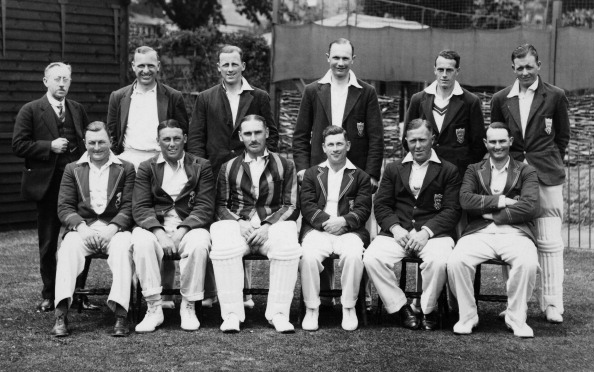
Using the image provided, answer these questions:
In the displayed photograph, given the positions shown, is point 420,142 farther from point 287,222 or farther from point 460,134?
point 287,222

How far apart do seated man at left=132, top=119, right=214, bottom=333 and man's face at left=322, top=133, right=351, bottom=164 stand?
0.88 meters

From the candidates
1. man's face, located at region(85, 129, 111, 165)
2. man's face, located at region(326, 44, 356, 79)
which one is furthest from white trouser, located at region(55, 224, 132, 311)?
man's face, located at region(326, 44, 356, 79)

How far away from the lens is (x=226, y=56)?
22.8 feet

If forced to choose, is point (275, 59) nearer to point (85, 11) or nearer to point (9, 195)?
point (85, 11)

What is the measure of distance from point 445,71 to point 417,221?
109 centimetres

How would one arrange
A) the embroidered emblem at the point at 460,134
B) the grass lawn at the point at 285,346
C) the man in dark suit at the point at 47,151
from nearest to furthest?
the grass lawn at the point at 285,346 < the embroidered emblem at the point at 460,134 < the man in dark suit at the point at 47,151

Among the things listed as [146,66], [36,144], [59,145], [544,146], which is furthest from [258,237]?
[544,146]

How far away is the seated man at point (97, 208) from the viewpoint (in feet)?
20.8

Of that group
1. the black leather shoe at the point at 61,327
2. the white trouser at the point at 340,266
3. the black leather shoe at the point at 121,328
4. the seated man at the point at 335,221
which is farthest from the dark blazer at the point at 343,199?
the black leather shoe at the point at 61,327

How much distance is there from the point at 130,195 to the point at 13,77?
15.6ft

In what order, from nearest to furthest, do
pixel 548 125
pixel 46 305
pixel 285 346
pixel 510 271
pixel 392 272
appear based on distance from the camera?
pixel 285 346 < pixel 510 271 < pixel 392 272 < pixel 548 125 < pixel 46 305

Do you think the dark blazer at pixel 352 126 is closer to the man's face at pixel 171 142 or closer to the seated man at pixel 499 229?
the seated man at pixel 499 229

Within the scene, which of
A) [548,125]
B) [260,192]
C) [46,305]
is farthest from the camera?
[46,305]

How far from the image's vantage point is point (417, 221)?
6660 millimetres
